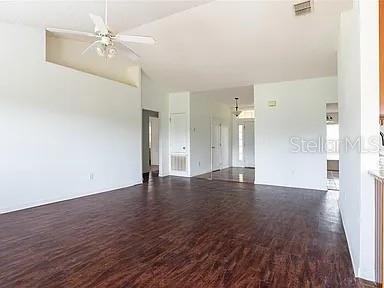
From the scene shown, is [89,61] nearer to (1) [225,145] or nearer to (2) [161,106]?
(2) [161,106]

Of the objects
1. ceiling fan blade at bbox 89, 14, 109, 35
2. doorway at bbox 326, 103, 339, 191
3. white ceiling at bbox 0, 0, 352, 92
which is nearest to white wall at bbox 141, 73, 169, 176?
white ceiling at bbox 0, 0, 352, 92

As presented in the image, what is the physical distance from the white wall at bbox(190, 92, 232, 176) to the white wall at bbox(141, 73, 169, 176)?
0.89 m

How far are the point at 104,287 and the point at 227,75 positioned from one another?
5681mm

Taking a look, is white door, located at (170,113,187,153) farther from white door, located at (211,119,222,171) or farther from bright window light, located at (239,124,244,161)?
bright window light, located at (239,124,244,161)

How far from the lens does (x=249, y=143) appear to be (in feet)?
36.5

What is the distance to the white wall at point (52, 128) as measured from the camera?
418 cm

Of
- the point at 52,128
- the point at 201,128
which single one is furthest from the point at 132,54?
the point at 201,128

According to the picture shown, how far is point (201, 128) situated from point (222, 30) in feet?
14.8

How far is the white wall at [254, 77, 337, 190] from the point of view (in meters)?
6.22

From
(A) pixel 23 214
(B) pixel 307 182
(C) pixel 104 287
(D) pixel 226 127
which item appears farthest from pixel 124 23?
(D) pixel 226 127

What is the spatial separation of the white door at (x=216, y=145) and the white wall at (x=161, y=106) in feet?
6.74

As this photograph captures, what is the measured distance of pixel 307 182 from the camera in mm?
6387

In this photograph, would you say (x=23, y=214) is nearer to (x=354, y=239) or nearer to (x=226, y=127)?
(x=354, y=239)

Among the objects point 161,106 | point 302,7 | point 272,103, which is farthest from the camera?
point 161,106
